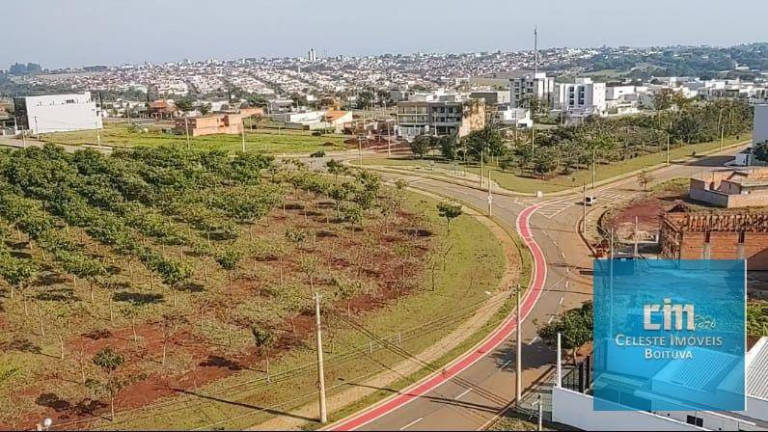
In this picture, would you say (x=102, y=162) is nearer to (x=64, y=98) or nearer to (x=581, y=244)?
(x=581, y=244)

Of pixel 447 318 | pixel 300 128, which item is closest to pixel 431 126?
pixel 300 128

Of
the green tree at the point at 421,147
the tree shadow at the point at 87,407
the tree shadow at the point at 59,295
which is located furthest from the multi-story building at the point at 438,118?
the tree shadow at the point at 87,407

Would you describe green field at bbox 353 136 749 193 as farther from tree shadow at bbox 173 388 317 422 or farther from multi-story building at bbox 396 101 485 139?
tree shadow at bbox 173 388 317 422

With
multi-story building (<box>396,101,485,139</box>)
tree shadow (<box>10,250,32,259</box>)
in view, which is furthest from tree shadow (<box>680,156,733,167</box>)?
tree shadow (<box>10,250,32,259</box>)

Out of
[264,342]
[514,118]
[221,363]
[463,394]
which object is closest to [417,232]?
[264,342]

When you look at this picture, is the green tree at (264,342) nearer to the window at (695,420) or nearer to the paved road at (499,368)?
the paved road at (499,368)

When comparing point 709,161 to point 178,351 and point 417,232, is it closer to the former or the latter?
point 417,232
